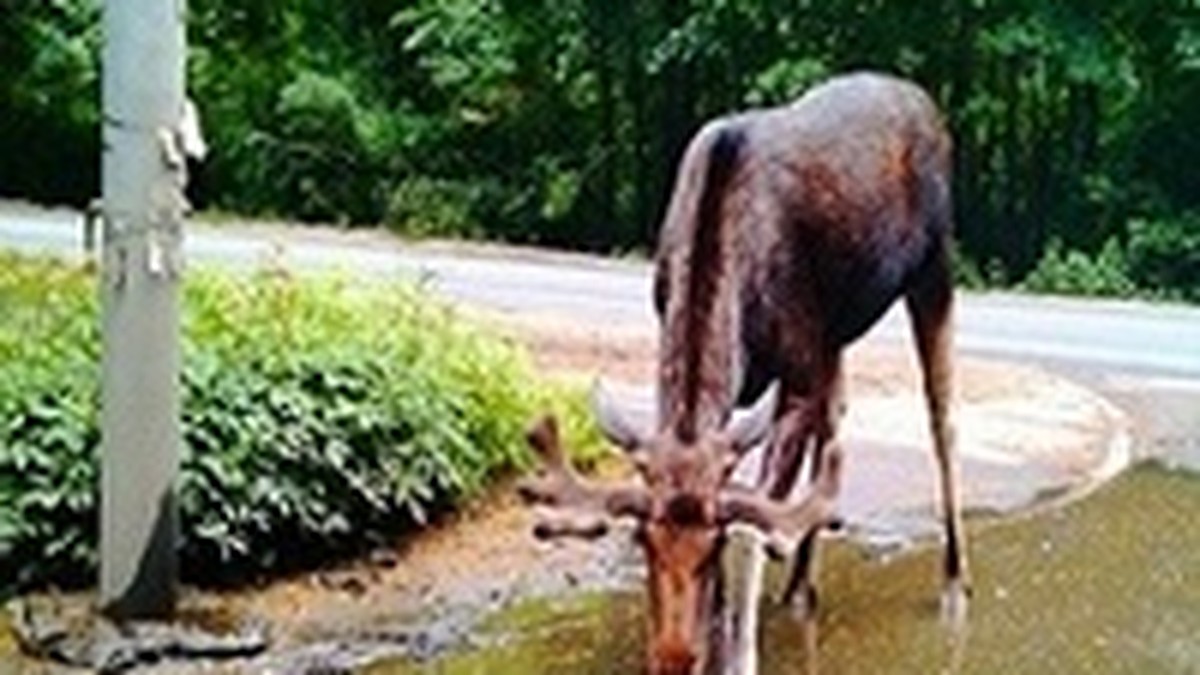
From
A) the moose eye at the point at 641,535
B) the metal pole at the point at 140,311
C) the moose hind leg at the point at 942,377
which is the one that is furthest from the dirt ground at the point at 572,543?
the moose eye at the point at 641,535

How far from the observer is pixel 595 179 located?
27812 mm

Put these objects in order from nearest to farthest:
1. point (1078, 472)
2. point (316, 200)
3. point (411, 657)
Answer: point (411, 657)
point (1078, 472)
point (316, 200)

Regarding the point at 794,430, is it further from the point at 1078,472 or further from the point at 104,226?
the point at 1078,472

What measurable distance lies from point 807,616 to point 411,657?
5.05 ft

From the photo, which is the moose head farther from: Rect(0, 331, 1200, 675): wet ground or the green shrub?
the green shrub

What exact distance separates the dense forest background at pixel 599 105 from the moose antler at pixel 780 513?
18233mm

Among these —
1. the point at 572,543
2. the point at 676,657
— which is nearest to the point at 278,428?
the point at 572,543

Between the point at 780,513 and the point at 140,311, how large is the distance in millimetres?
2982

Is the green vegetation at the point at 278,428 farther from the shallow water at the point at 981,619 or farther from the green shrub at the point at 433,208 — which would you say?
the green shrub at the point at 433,208

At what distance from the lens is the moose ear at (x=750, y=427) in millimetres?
5684

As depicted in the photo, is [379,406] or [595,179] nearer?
[379,406]

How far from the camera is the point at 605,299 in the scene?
17359 millimetres

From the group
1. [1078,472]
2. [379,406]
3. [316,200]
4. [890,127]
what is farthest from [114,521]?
[316,200]

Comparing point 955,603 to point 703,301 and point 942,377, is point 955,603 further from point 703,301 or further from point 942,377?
point 703,301
